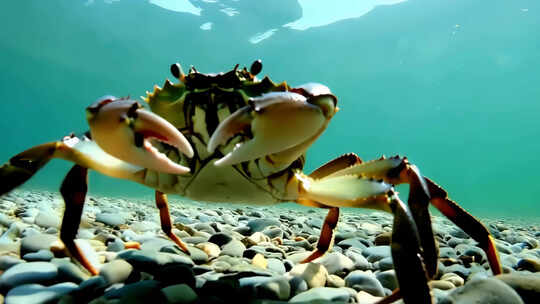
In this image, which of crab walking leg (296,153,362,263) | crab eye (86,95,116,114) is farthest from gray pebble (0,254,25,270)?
crab walking leg (296,153,362,263)

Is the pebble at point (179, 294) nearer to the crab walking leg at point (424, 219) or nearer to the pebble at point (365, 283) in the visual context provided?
the pebble at point (365, 283)

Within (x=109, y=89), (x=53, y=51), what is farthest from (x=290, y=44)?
(x=109, y=89)

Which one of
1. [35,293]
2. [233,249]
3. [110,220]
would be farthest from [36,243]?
[110,220]

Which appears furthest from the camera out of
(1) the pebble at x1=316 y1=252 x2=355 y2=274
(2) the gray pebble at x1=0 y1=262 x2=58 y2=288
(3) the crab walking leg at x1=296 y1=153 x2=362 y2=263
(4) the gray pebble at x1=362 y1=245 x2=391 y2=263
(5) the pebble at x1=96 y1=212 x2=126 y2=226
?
(5) the pebble at x1=96 y1=212 x2=126 y2=226

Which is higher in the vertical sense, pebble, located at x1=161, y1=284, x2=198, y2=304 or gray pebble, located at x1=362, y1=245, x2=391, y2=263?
pebble, located at x1=161, y1=284, x2=198, y2=304

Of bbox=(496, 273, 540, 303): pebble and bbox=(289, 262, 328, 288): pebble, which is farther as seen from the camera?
bbox=(289, 262, 328, 288): pebble

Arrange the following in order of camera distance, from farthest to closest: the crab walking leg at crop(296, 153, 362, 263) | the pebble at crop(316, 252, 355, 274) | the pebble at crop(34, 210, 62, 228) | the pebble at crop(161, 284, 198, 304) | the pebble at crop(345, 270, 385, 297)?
the pebble at crop(34, 210, 62, 228), the crab walking leg at crop(296, 153, 362, 263), the pebble at crop(316, 252, 355, 274), the pebble at crop(345, 270, 385, 297), the pebble at crop(161, 284, 198, 304)

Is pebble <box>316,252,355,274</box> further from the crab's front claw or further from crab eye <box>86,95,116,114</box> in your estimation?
crab eye <box>86,95,116,114</box>

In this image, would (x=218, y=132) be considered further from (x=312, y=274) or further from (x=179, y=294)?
(x=312, y=274)
